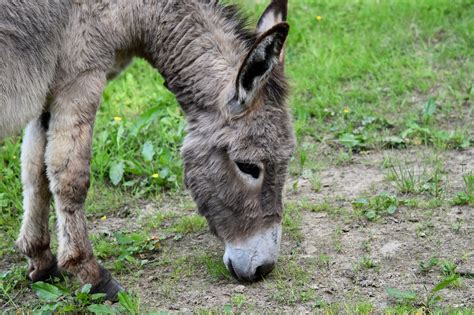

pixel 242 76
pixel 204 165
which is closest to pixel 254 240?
pixel 204 165

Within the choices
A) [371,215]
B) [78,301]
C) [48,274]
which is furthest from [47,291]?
[371,215]

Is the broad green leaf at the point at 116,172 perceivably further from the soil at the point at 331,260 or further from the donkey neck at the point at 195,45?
the donkey neck at the point at 195,45

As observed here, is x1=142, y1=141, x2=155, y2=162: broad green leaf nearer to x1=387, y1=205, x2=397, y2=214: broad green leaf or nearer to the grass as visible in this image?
the grass

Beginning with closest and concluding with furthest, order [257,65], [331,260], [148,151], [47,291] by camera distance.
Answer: [257,65], [47,291], [331,260], [148,151]

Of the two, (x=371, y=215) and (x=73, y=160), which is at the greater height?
(x=73, y=160)

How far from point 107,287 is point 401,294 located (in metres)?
1.62

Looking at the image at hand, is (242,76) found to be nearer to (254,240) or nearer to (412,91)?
(254,240)

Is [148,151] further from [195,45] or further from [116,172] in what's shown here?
[195,45]

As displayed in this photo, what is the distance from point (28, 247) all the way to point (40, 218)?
0.19 metres

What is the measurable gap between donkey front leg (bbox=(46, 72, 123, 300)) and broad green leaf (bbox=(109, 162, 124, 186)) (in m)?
1.55

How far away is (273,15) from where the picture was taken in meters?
4.84

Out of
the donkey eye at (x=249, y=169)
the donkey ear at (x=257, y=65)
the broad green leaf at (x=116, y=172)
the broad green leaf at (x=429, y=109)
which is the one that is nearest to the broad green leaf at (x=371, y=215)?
the donkey eye at (x=249, y=169)

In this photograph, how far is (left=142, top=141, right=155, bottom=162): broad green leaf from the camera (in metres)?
6.21

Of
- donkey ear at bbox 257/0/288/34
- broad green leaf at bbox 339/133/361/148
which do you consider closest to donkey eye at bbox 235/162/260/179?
donkey ear at bbox 257/0/288/34
